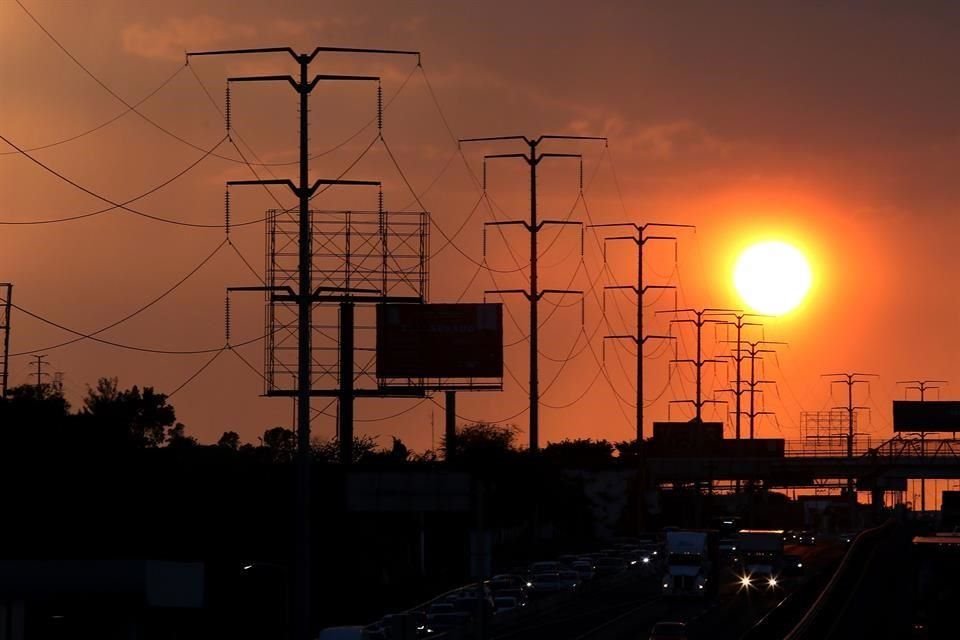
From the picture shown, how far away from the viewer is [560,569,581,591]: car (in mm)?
110500

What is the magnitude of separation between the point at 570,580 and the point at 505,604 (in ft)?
66.8

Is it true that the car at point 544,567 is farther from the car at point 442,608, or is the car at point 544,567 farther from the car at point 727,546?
the car at point 442,608

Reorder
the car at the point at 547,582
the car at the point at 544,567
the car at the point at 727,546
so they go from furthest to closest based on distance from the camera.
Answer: the car at the point at 727,546 → the car at the point at 544,567 → the car at the point at 547,582

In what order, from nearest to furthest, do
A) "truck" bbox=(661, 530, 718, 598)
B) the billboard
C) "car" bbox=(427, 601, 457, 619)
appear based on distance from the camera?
"car" bbox=(427, 601, 457, 619) → "truck" bbox=(661, 530, 718, 598) → the billboard

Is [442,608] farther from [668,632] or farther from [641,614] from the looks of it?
[641,614]

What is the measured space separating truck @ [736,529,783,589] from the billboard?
25.0 metres

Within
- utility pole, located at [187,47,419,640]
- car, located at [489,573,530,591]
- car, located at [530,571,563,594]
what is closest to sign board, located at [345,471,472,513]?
utility pole, located at [187,47,419,640]

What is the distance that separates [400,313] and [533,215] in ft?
104

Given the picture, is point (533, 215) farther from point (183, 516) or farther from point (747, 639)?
point (747, 639)

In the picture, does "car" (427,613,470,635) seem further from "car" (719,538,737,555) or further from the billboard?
"car" (719,538,737,555)

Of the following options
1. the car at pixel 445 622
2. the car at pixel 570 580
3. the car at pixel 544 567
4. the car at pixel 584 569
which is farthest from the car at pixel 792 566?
the car at pixel 445 622

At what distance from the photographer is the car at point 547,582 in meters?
107

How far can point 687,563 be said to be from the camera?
10219cm

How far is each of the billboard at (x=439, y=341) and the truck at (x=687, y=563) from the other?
33211 mm
